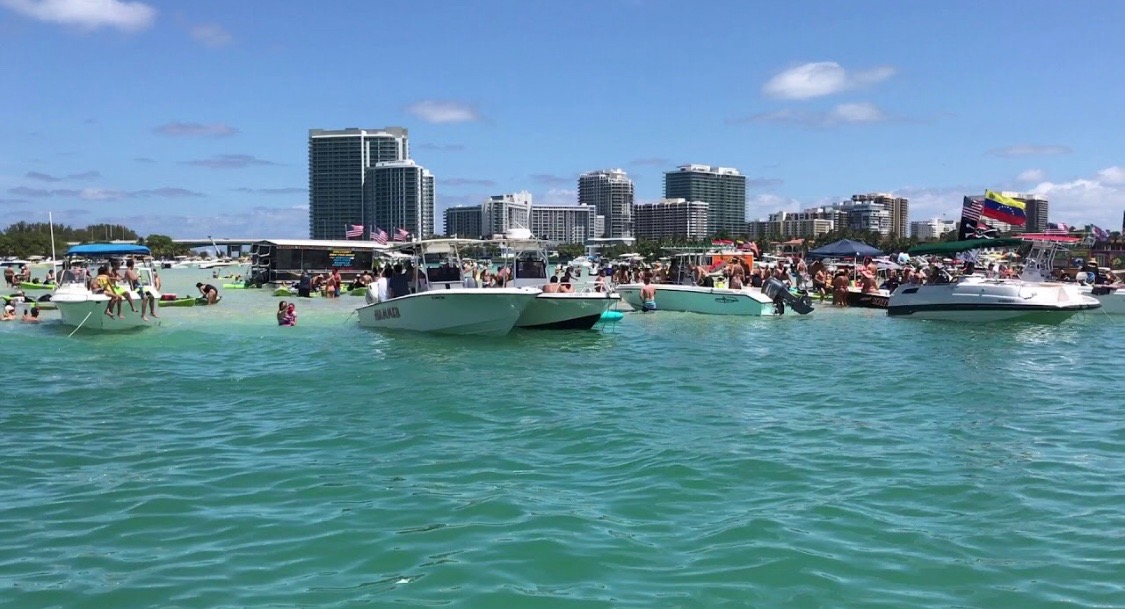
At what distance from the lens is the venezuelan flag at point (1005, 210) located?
Answer: 29438 millimetres

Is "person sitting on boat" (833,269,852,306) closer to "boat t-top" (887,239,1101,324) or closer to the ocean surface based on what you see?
"boat t-top" (887,239,1101,324)

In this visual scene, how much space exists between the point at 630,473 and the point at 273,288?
1704 inches

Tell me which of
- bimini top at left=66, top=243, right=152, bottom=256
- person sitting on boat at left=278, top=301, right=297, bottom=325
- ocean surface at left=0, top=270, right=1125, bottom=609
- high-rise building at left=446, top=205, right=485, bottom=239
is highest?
high-rise building at left=446, top=205, right=485, bottom=239

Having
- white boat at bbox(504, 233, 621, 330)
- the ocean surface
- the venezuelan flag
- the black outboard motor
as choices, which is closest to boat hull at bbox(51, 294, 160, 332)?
the ocean surface

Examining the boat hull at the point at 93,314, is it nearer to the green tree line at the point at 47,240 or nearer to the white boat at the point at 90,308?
the white boat at the point at 90,308


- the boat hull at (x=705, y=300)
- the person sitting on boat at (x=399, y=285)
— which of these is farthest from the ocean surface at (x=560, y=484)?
the boat hull at (x=705, y=300)

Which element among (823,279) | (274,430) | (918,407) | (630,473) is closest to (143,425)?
(274,430)

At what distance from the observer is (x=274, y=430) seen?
1162 cm

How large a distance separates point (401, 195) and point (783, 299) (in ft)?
253

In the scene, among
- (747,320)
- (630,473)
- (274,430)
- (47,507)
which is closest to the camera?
(47,507)

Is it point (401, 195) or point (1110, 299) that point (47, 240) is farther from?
point (1110, 299)

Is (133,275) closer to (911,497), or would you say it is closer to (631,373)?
(631,373)

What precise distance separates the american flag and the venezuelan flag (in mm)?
1207

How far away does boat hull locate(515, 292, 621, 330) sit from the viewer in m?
22.8
